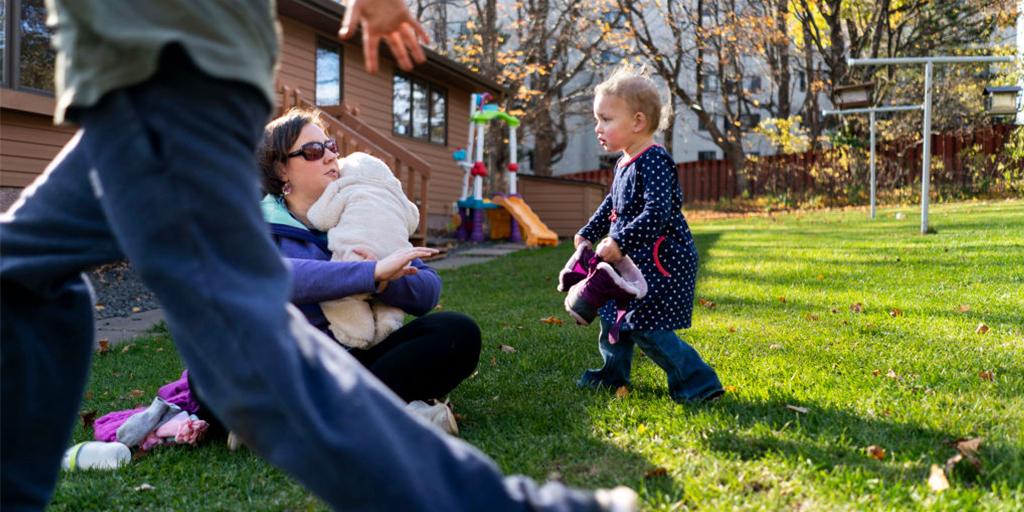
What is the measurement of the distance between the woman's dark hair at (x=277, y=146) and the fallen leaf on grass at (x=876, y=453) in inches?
85.5

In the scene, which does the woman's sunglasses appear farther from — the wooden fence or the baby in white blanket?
the wooden fence

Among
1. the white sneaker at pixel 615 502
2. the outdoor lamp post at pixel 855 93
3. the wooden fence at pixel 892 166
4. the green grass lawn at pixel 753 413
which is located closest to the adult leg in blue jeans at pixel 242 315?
the white sneaker at pixel 615 502

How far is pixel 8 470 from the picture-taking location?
1.47 metres

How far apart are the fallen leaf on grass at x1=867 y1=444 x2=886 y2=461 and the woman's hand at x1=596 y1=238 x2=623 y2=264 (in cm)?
118

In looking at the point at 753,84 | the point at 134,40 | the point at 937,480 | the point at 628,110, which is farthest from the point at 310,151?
the point at 753,84

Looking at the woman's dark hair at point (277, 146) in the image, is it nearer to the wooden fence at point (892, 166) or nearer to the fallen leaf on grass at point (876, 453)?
the fallen leaf on grass at point (876, 453)

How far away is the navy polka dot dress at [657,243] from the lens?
Answer: 344cm

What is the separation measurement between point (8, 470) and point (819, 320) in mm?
4837

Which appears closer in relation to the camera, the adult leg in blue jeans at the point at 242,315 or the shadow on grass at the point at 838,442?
the adult leg in blue jeans at the point at 242,315

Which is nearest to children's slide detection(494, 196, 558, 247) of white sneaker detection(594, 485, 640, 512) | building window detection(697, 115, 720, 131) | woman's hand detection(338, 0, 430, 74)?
woman's hand detection(338, 0, 430, 74)

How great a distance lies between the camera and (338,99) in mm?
15586

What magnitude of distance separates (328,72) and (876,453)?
46.1ft

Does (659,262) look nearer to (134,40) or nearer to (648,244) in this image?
(648,244)

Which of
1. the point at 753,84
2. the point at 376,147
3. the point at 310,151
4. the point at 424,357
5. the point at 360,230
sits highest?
the point at 753,84
